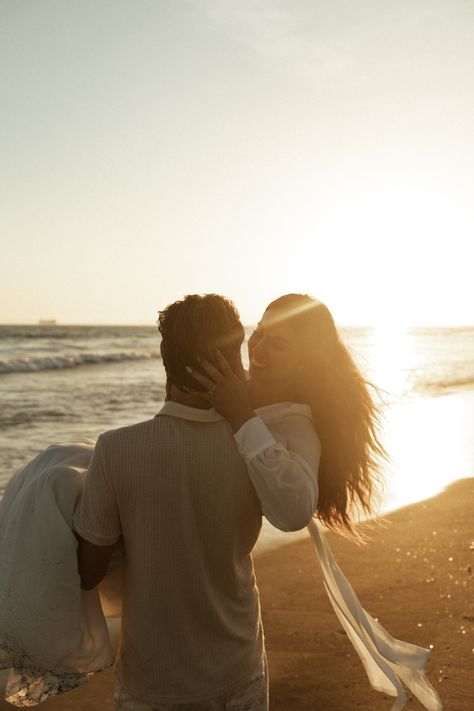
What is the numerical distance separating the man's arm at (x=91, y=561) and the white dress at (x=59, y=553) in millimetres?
34

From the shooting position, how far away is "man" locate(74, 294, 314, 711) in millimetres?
1785

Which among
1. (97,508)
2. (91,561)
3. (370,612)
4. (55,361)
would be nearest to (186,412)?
(97,508)

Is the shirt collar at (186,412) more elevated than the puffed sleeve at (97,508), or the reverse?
the shirt collar at (186,412)

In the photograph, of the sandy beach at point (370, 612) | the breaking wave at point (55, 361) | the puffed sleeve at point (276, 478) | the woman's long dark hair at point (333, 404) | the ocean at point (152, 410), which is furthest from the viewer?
the breaking wave at point (55, 361)

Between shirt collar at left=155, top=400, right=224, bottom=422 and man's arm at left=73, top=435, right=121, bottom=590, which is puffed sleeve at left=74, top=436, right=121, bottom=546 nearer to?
man's arm at left=73, top=435, right=121, bottom=590

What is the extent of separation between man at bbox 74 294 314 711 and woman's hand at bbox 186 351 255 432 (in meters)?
0.01

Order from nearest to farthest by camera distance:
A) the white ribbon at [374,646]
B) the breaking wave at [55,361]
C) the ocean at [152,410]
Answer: the white ribbon at [374,646] → the ocean at [152,410] → the breaking wave at [55,361]

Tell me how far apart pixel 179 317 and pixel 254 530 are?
722mm

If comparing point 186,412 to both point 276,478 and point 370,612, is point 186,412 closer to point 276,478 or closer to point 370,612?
point 276,478

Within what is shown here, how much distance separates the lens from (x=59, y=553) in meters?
1.81

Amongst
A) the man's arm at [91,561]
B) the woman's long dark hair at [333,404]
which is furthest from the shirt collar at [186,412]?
the woman's long dark hair at [333,404]

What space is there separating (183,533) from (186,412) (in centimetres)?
35

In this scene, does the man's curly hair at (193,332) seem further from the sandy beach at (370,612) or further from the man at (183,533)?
the sandy beach at (370,612)

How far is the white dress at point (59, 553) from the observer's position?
5.88 feet
